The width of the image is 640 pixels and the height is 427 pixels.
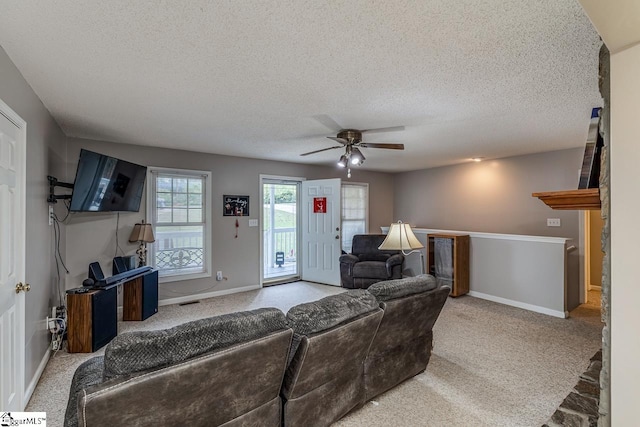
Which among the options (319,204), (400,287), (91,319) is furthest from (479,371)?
(319,204)

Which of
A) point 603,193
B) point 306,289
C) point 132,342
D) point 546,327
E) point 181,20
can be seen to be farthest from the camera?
point 306,289

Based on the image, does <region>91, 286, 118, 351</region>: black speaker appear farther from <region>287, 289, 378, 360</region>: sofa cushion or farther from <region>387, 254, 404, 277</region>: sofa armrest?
<region>387, 254, 404, 277</region>: sofa armrest

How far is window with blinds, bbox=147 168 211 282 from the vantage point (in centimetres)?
452

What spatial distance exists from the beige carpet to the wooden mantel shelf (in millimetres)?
1524

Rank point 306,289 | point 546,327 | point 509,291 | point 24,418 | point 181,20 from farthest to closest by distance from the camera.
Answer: point 306,289 < point 509,291 < point 546,327 < point 24,418 < point 181,20

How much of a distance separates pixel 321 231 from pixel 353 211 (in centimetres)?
110

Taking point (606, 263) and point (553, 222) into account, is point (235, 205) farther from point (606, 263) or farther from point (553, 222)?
point (553, 222)

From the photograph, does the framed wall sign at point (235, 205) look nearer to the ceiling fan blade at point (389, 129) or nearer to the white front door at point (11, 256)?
the ceiling fan blade at point (389, 129)

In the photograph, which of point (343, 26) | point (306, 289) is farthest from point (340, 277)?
point (343, 26)

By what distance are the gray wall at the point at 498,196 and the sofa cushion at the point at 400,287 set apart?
3139 millimetres

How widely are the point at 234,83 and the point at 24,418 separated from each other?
2532mm

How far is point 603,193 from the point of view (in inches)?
42.3

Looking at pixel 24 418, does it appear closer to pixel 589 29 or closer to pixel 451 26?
pixel 451 26

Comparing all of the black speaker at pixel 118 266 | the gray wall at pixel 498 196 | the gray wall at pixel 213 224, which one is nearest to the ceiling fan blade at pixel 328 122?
the gray wall at pixel 213 224
